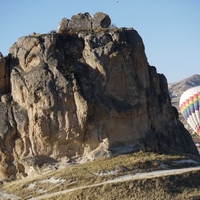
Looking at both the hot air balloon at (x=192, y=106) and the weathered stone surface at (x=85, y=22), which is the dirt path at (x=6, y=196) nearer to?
the weathered stone surface at (x=85, y=22)

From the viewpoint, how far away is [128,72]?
32719 millimetres

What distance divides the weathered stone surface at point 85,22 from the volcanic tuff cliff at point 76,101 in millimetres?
1181

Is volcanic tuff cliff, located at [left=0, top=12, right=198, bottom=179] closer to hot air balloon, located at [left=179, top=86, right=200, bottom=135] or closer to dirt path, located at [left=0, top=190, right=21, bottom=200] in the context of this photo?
dirt path, located at [left=0, top=190, right=21, bottom=200]

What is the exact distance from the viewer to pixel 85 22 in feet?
118

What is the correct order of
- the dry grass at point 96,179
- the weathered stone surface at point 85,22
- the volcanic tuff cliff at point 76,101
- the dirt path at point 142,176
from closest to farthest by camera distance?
1. the dry grass at point 96,179
2. the dirt path at point 142,176
3. the volcanic tuff cliff at point 76,101
4. the weathered stone surface at point 85,22

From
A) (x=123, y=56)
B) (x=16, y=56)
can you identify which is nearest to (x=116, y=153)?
(x=123, y=56)

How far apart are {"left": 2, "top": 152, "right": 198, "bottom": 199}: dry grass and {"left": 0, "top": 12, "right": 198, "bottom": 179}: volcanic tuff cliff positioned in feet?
3.44

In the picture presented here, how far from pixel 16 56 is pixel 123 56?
6.12m

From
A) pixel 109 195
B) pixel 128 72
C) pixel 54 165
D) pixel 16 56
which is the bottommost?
pixel 109 195

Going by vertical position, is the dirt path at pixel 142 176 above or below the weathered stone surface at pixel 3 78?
below

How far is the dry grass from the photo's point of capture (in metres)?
26.9

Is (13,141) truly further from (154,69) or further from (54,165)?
(154,69)

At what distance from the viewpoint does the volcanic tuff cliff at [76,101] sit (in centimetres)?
3108

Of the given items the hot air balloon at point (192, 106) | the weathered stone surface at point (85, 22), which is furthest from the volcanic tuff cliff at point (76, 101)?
the hot air balloon at point (192, 106)
